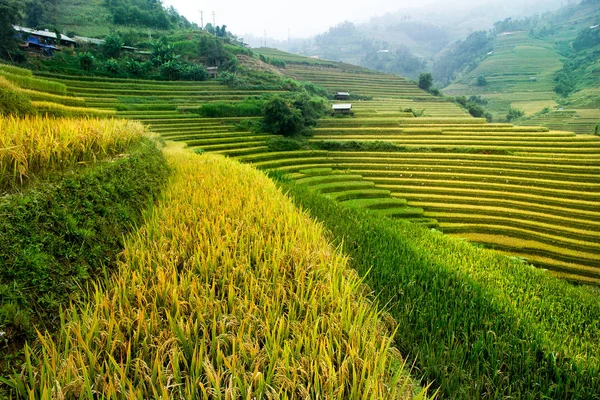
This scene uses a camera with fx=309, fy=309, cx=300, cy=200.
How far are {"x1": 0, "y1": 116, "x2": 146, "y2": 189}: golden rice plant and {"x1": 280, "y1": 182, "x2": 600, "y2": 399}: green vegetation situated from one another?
12.1ft

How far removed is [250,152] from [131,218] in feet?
43.5

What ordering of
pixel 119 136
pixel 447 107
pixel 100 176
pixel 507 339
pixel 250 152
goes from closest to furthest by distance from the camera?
pixel 507 339 → pixel 100 176 → pixel 119 136 → pixel 250 152 → pixel 447 107

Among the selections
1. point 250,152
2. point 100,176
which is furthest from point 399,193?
point 100,176

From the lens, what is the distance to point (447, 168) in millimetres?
18734

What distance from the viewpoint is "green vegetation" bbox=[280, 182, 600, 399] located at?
2857 mm

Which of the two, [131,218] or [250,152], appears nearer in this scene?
[131,218]

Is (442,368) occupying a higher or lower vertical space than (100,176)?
lower

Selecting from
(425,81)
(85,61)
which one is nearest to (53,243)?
(85,61)

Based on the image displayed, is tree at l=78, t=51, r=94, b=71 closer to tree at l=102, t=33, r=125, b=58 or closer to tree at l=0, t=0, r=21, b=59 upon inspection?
tree at l=0, t=0, r=21, b=59

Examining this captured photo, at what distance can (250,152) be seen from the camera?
17.2 meters

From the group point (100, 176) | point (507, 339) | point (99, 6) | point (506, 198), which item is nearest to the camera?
point (507, 339)

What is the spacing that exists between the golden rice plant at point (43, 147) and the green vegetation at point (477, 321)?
3.69m

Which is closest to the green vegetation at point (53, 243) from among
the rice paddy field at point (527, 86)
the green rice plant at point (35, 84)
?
the green rice plant at point (35, 84)

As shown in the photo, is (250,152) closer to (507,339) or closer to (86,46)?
(507,339)
